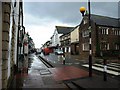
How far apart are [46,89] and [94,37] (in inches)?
1183

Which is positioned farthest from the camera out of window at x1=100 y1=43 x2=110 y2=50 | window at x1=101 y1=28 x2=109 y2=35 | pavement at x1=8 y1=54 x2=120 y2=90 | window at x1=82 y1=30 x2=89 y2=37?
window at x1=82 y1=30 x2=89 y2=37

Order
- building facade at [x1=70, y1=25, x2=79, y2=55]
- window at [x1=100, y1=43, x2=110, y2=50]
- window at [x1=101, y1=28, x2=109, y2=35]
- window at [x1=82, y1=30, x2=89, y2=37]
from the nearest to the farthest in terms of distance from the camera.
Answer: window at [x1=100, y1=43, x2=110, y2=50], window at [x1=101, y1=28, x2=109, y2=35], window at [x1=82, y1=30, x2=89, y2=37], building facade at [x1=70, y1=25, x2=79, y2=55]

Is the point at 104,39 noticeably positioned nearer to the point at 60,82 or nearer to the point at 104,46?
the point at 104,46

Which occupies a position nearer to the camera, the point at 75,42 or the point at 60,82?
the point at 60,82

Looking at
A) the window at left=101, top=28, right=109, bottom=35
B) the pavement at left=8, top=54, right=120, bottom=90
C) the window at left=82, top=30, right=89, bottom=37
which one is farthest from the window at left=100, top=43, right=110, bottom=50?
the pavement at left=8, top=54, right=120, bottom=90

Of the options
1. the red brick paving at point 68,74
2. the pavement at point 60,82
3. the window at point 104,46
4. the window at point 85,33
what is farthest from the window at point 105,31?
the pavement at point 60,82

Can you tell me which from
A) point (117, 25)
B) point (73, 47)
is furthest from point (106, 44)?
point (73, 47)

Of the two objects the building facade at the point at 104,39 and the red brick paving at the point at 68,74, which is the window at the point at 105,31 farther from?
the red brick paving at the point at 68,74

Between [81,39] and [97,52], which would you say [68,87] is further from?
[81,39]

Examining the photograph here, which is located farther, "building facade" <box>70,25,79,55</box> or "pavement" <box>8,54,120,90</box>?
"building facade" <box>70,25,79,55</box>

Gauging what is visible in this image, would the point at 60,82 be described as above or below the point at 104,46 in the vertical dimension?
below

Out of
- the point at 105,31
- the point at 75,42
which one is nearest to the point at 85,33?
the point at 105,31

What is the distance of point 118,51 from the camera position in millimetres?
37469

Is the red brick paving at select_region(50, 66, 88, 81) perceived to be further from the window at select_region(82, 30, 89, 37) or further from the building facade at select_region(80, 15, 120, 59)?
the window at select_region(82, 30, 89, 37)
